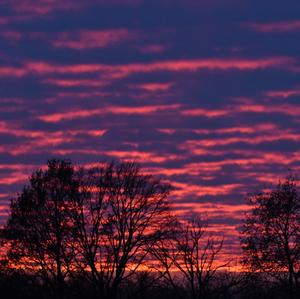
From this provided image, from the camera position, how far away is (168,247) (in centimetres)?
8481

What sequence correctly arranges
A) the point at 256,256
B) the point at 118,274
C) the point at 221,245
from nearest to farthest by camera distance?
1. the point at 118,274
2. the point at 256,256
3. the point at 221,245

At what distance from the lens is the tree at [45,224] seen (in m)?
76.2

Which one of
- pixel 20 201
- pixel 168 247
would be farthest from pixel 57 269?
pixel 168 247

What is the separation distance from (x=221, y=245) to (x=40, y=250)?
25.1 meters

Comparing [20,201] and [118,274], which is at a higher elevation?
[20,201]

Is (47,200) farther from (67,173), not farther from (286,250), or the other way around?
(286,250)

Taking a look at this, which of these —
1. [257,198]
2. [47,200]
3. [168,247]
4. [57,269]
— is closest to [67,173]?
[47,200]

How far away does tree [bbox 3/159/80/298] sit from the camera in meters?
76.2

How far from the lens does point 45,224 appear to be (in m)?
76.2

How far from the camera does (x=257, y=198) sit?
282 ft

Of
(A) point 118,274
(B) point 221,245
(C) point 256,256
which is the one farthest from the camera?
(B) point 221,245

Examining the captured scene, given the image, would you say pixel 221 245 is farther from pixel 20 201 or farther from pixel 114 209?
pixel 20 201

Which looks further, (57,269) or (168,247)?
(168,247)

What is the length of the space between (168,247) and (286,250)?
11.7 metres
